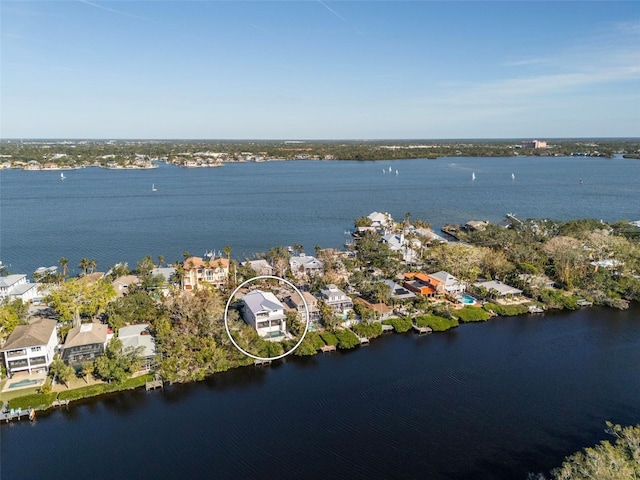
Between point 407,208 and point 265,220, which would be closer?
point 265,220

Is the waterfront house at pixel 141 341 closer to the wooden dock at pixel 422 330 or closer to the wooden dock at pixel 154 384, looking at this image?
the wooden dock at pixel 154 384

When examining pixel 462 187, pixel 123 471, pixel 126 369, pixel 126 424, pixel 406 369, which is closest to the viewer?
pixel 123 471

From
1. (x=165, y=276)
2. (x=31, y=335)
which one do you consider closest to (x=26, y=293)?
(x=165, y=276)

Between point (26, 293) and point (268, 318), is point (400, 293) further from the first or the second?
point (26, 293)

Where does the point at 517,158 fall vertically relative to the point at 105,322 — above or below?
above

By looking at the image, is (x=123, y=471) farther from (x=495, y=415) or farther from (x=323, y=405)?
(x=495, y=415)

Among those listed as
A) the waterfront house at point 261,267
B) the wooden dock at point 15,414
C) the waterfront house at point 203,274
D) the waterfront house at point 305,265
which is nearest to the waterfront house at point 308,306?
the waterfront house at point 261,267

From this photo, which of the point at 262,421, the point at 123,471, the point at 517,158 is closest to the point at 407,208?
the point at 262,421
